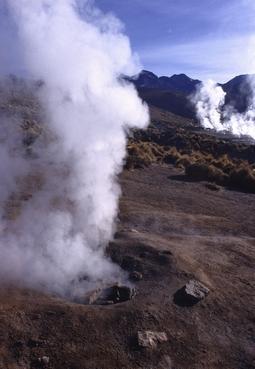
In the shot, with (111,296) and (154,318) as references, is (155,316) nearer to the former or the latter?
(154,318)

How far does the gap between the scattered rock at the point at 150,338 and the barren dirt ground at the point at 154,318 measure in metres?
0.07

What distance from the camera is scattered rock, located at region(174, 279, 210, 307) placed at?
8305 millimetres

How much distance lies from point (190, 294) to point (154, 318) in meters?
1.02

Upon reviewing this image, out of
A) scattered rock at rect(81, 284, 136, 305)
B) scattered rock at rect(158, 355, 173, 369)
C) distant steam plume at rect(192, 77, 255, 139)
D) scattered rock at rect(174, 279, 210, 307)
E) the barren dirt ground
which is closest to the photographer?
scattered rock at rect(158, 355, 173, 369)

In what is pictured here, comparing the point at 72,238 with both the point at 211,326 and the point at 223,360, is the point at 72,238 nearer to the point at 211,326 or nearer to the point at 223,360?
the point at 211,326

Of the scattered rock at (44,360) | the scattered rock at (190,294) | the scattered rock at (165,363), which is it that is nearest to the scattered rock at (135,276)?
the scattered rock at (190,294)

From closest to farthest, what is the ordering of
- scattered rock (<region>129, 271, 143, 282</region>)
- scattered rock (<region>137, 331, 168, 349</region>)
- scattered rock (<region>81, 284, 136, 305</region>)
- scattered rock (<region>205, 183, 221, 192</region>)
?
scattered rock (<region>137, 331, 168, 349</region>) < scattered rock (<region>81, 284, 136, 305</region>) < scattered rock (<region>129, 271, 143, 282</region>) < scattered rock (<region>205, 183, 221, 192</region>)

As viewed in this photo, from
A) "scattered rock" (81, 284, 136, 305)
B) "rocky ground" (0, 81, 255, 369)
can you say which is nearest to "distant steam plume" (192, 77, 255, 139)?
"rocky ground" (0, 81, 255, 369)

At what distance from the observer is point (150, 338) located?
7090 mm

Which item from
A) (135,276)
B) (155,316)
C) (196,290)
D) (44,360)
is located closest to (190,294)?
(196,290)

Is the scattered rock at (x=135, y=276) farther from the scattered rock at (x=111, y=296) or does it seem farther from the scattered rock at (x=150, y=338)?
the scattered rock at (x=150, y=338)

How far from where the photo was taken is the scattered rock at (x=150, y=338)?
6965 mm

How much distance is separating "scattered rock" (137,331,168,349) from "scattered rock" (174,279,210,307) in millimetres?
1109

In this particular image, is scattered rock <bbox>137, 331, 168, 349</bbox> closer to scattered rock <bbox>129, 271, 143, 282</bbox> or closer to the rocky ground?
the rocky ground
